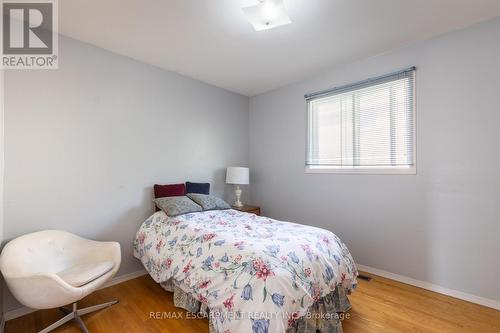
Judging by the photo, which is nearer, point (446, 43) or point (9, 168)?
point (9, 168)

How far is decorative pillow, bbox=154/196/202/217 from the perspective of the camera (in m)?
Answer: 2.60

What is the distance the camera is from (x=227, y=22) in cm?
217

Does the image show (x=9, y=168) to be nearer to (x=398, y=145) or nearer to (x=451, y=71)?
(x=398, y=145)

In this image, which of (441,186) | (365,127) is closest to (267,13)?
(365,127)

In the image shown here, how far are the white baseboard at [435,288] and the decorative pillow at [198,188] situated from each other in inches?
87.9

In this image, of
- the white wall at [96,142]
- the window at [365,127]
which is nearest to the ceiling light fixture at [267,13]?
the window at [365,127]

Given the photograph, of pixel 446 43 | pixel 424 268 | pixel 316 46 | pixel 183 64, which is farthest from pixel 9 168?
pixel 446 43

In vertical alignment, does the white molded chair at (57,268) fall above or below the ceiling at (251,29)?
below

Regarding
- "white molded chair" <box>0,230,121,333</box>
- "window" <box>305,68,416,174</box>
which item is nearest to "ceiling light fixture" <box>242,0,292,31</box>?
"window" <box>305,68,416,174</box>

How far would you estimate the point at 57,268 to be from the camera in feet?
6.79

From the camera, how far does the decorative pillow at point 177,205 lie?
2604 mm

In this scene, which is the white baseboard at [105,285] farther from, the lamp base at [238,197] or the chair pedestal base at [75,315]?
the lamp base at [238,197]

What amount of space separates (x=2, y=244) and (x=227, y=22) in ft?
8.87

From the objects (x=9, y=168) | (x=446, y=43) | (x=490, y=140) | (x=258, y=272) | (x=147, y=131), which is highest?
(x=446, y=43)
